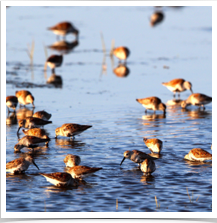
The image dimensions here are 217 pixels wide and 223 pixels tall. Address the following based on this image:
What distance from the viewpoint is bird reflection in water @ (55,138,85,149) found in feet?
53.3

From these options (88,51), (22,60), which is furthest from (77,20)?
(22,60)

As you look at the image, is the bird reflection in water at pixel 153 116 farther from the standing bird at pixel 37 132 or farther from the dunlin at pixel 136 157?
the dunlin at pixel 136 157

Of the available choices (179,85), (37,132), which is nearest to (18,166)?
(37,132)

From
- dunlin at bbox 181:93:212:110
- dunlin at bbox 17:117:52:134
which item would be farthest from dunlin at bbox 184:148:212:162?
dunlin at bbox 181:93:212:110

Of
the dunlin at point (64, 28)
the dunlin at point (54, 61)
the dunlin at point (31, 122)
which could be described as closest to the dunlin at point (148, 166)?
the dunlin at point (31, 122)

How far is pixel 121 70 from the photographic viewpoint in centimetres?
3127

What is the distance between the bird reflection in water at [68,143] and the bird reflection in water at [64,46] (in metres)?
21.3

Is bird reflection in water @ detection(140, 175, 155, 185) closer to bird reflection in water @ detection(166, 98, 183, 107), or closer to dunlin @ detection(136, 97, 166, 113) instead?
dunlin @ detection(136, 97, 166, 113)

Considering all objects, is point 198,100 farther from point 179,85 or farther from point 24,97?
point 24,97

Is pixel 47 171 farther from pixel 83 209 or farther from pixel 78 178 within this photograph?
pixel 83 209

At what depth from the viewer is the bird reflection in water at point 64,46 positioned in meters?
38.5

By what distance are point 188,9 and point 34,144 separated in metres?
49.7

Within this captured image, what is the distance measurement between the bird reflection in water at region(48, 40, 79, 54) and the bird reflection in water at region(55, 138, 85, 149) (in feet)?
69.8

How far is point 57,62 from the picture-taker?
30.3 m
